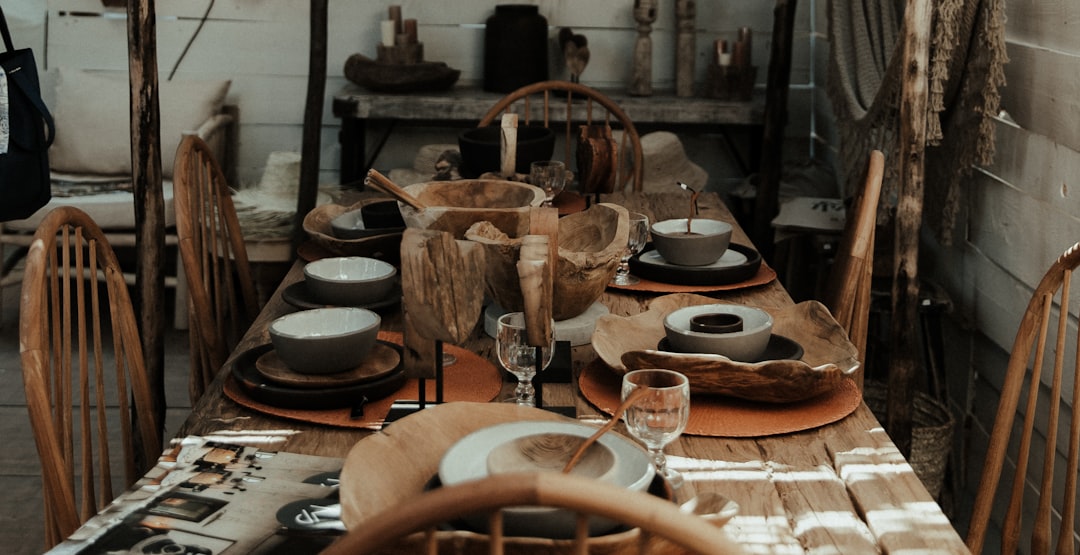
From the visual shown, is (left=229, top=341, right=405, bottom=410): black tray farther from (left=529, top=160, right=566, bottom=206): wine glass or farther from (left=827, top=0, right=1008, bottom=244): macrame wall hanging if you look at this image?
(left=827, top=0, right=1008, bottom=244): macrame wall hanging

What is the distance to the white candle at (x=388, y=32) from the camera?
4.10m

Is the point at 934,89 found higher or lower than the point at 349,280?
higher

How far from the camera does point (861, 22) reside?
130 inches

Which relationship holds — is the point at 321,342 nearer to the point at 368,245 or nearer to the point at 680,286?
the point at 368,245

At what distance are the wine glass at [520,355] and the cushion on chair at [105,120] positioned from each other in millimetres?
3090

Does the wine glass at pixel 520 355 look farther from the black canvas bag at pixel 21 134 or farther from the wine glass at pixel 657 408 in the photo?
the black canvas bag at pixel 21 134

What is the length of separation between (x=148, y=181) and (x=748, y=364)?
1333mm

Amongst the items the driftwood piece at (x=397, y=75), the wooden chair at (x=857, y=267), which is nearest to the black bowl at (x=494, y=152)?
the wooden chair at (x=857, y=267)

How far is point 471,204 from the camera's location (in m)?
1.98

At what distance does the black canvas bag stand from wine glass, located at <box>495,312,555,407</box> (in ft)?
4.83

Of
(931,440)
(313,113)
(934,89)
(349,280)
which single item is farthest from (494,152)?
(313,113)

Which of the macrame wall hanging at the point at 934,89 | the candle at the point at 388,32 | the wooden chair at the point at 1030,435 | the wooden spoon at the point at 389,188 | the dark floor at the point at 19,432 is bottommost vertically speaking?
the dark floor at the point at 19,432

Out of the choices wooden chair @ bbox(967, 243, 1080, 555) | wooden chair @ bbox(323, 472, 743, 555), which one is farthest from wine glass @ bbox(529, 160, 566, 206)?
wooden chair @ bbox(323, 472, 743, 555)

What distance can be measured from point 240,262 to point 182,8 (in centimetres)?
251
